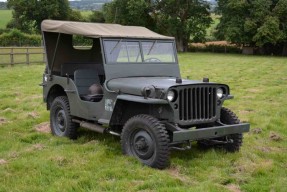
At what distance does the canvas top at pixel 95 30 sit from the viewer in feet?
24.3

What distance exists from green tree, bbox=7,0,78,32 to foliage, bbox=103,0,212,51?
582 inches

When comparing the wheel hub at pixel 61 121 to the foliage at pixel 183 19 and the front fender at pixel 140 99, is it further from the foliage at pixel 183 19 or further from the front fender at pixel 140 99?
the foliage at pixel 183 19

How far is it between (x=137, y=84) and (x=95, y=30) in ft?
5.25

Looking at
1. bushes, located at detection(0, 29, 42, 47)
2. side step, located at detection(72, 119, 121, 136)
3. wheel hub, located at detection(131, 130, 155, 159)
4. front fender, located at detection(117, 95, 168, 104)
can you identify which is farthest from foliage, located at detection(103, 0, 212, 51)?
wheel hub, located at detection(131, 130, 155, 159)

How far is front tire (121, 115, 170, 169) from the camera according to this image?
19.7 ft

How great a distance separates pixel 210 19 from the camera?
45.0 m

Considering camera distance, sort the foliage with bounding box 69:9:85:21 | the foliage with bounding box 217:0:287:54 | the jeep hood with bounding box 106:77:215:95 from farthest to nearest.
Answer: the foliage with bounding box 69:9:85:21
the foliage with bounding box 217:0:287:54
the jeep hood with bounding box 106:77:215:95

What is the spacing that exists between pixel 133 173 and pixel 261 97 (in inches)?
333

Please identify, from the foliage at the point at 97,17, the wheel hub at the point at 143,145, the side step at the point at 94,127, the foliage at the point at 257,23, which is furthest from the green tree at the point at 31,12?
the wheel hub at the point at 143,145

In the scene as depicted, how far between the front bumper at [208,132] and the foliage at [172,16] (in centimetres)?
3672

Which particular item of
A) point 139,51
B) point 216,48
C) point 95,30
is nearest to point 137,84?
point 139,51

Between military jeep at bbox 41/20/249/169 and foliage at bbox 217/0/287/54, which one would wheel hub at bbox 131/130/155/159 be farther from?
foliage at bbox 217/0/287/54

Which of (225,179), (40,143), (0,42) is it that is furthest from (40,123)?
(0,42)

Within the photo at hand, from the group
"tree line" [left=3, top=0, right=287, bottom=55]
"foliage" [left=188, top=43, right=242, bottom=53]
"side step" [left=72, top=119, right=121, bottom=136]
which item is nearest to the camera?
"side step" [left=72, top=119, right=121, bottom=136]
